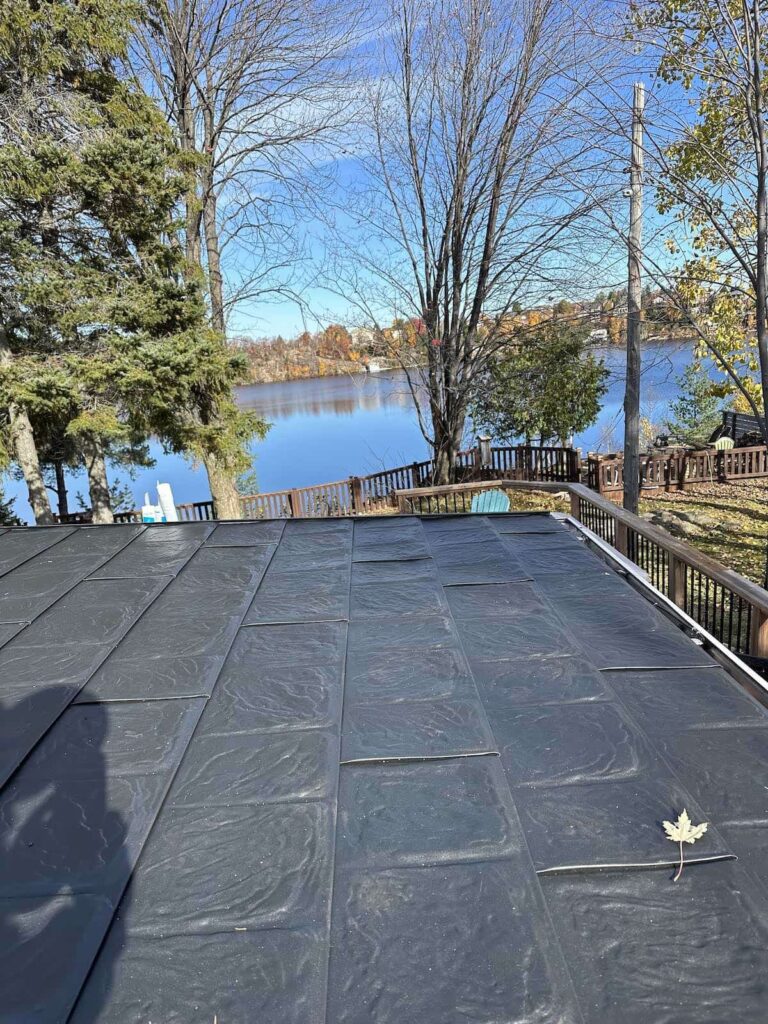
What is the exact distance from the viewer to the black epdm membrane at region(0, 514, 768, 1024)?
0.96m

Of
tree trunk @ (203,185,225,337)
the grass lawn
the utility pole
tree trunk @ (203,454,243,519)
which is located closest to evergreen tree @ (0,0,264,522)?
tree trunk @ (203,454,243,519)

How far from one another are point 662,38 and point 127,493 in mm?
14924

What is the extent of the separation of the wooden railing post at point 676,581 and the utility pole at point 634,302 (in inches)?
144

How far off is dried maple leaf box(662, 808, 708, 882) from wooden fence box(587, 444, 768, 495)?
1164 cm

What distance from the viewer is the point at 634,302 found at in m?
7.03

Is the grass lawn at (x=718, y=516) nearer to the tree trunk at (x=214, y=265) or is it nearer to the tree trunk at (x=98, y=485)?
the tree trunk at (x=214, y=265)

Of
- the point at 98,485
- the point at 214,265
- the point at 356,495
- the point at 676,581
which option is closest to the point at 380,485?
the point at 356,495

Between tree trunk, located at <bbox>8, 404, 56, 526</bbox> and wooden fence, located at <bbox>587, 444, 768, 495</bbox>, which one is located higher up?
tree trunk, located at <bbox>8, 404, 56, 526</bbox>

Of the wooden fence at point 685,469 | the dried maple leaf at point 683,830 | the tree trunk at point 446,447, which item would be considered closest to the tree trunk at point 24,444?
the tree trunk at point 446,447

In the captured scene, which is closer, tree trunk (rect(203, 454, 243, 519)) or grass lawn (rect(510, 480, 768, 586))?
grass lawn (rect(510, 480, 768, 586))

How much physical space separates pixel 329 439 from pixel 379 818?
2820 centimetres

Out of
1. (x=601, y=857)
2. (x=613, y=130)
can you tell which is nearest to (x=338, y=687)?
(x=601, y=857)

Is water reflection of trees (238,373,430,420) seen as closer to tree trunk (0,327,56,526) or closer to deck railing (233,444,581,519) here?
deck railing (233,444,581,519)

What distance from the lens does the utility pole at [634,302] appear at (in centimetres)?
561
